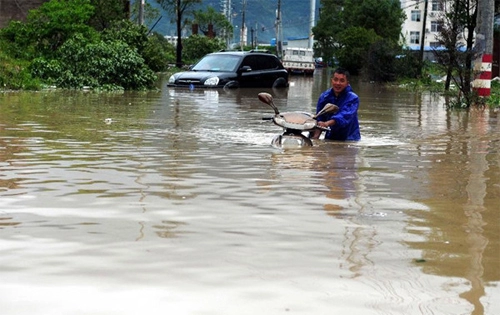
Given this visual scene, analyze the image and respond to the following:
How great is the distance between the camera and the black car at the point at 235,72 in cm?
2917

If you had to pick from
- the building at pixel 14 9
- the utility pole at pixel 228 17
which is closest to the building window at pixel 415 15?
the utility pole at pixel 228 17

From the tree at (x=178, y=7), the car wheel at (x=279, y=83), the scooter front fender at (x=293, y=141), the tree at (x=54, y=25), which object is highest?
the tree at (x=178, y=7)

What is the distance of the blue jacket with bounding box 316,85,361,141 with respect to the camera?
39.5 ft

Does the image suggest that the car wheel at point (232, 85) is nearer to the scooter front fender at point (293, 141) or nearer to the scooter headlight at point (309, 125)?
the scooter front fender at point (293, 141)

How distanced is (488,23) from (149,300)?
65.4 feet

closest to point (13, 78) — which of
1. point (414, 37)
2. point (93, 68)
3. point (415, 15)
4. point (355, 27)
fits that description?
point (93, 68)

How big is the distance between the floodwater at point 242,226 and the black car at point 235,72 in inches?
650

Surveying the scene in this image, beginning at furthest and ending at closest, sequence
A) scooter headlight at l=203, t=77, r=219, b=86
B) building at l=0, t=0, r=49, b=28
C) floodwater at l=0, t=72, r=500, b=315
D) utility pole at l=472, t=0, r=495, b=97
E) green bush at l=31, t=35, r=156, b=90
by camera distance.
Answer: building at l=0, t=0, r=49, b=28, scooter headlight at l=203, t=77, r=219, b=86, green bush at l=31, t=35, r=156, b=90, utility pole at l=472, t=0, r=495, b=97, floodwater at l=0, t=72, r=500, b=315

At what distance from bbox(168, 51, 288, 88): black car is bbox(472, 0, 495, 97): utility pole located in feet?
27.9

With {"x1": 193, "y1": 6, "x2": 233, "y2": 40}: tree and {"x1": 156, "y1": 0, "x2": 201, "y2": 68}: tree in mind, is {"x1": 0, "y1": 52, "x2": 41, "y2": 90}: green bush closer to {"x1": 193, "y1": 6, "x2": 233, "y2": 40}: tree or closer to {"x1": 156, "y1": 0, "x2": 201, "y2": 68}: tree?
{"x1": 156, "y1": 0, "x2": 201, "y2": 68}: tree

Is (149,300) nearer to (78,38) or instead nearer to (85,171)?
(85,171)

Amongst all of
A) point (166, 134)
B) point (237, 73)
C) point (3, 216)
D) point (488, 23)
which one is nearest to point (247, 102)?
point (488, 23)

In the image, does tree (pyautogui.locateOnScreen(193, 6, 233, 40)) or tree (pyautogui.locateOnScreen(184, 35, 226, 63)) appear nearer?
tree (pyautogui.locateOnScreen(184, 35, 226, 63))

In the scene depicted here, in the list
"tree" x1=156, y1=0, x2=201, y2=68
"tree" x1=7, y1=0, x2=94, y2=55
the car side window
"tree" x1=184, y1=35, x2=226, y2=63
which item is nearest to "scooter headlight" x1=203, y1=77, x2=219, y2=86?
the car side window
